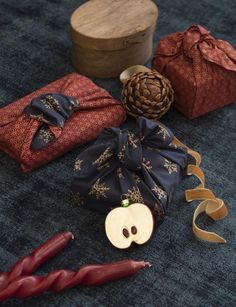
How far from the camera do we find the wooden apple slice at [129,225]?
1281mm

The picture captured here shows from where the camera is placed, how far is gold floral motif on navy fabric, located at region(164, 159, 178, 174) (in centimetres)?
136

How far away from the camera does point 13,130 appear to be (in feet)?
4.81

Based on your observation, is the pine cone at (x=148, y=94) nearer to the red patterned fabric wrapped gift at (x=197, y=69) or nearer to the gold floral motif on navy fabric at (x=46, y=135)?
the red patterned fabric wrapped gift at (x=197, y=69)

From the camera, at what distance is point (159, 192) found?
132 cm

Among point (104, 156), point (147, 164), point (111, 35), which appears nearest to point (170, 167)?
point (147, 164)

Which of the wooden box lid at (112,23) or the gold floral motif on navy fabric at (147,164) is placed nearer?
the gold floral motif on navy fabric at (147,164)

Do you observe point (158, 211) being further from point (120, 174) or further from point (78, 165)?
point (78, 165)

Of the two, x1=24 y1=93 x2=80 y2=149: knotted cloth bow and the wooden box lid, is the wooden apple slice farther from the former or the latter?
the wooden box lid

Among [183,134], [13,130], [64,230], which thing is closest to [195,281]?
[64,230]

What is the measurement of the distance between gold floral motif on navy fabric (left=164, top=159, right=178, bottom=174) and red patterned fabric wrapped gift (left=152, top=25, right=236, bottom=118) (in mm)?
292

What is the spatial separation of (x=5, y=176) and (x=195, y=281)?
59 cm

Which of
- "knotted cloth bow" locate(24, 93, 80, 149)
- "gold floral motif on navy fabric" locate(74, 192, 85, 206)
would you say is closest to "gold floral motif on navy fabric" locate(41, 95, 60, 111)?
"knotted cloth bow" locate(24, 93, 80, 149)

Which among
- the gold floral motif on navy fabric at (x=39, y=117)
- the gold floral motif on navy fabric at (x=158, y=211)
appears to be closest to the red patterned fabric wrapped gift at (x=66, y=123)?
the gold floral motif on navy fabric at (x=39, y=117)

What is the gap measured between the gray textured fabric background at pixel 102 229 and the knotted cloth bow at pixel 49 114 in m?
0.10
